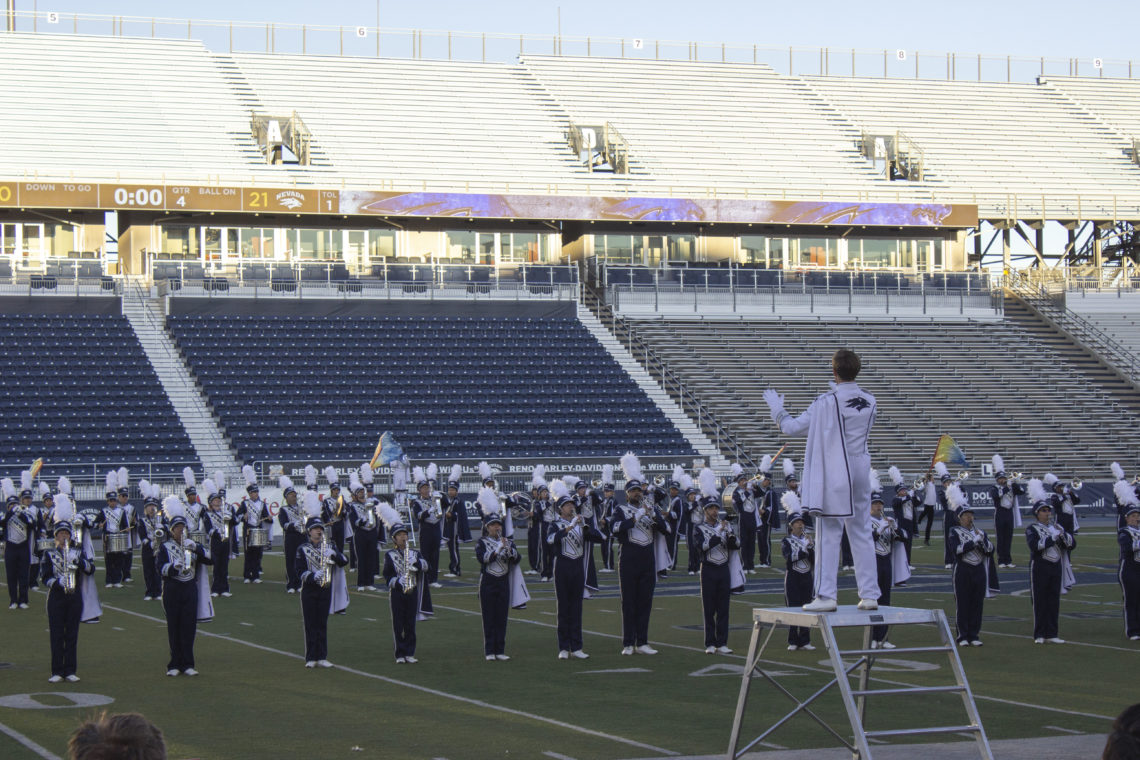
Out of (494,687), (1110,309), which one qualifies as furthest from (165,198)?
(494,687)

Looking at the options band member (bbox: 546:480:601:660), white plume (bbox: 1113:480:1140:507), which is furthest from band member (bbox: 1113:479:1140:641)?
band member (bbox: 546:480:601:660)

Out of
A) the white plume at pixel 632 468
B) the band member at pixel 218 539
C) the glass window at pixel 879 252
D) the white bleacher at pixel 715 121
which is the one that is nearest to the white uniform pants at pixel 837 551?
the white plume at pixel 632 468

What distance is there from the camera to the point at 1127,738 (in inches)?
145

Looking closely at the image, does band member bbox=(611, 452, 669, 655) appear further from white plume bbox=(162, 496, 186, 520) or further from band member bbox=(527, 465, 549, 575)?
band member bbox=(527, 465, 549, 575)

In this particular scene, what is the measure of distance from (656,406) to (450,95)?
16376 mm

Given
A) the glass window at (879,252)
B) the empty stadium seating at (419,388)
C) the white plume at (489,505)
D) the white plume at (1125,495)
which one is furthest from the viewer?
the glass window at (879,252)

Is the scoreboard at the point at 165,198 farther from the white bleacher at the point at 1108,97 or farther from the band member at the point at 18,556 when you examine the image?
the white bleacher at the point at 1108,97

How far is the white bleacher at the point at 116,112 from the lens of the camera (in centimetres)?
4297

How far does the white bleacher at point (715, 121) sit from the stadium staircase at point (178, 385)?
16.3 metres

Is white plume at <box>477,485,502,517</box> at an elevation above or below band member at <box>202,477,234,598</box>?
above

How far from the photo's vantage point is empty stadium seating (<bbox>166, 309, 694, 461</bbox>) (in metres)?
35.2

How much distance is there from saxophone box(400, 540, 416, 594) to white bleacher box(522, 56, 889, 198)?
34.2m

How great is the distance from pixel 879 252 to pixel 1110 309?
23.8ft

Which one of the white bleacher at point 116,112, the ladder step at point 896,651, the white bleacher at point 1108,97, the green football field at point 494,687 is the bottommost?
the green football field at point 494,687
